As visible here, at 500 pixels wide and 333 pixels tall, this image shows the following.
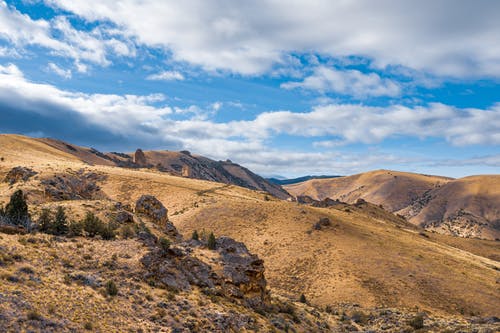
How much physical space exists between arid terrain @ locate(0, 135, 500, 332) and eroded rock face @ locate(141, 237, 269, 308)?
0.10 m

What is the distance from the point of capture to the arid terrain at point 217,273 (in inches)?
720

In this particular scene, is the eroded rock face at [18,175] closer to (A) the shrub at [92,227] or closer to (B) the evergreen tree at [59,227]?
(A) the shrub at [92,227]

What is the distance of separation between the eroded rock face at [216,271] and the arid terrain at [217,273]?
103 millimetres

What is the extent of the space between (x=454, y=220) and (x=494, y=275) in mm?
136609

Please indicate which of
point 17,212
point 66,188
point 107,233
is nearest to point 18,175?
point 66,188

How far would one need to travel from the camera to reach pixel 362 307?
130 ft

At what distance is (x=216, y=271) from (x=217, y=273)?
0.28 meters

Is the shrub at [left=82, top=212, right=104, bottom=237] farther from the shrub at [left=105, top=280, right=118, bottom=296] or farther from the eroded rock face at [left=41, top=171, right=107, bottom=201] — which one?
the eroded rock face at [left=41, top=171, right=107, bottom=201]

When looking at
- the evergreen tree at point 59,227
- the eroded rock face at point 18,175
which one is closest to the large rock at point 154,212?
the evergreen tree at point 59,227

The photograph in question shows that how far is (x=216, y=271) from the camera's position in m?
28.3

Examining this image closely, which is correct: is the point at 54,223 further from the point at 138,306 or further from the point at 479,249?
the point at 479,249

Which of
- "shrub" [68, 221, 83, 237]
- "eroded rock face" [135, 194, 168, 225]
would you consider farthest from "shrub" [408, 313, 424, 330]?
"shrub" [68, 221, 83, 237]

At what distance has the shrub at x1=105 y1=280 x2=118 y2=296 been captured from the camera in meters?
19.4

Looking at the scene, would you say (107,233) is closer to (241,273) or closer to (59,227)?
(59,227)
